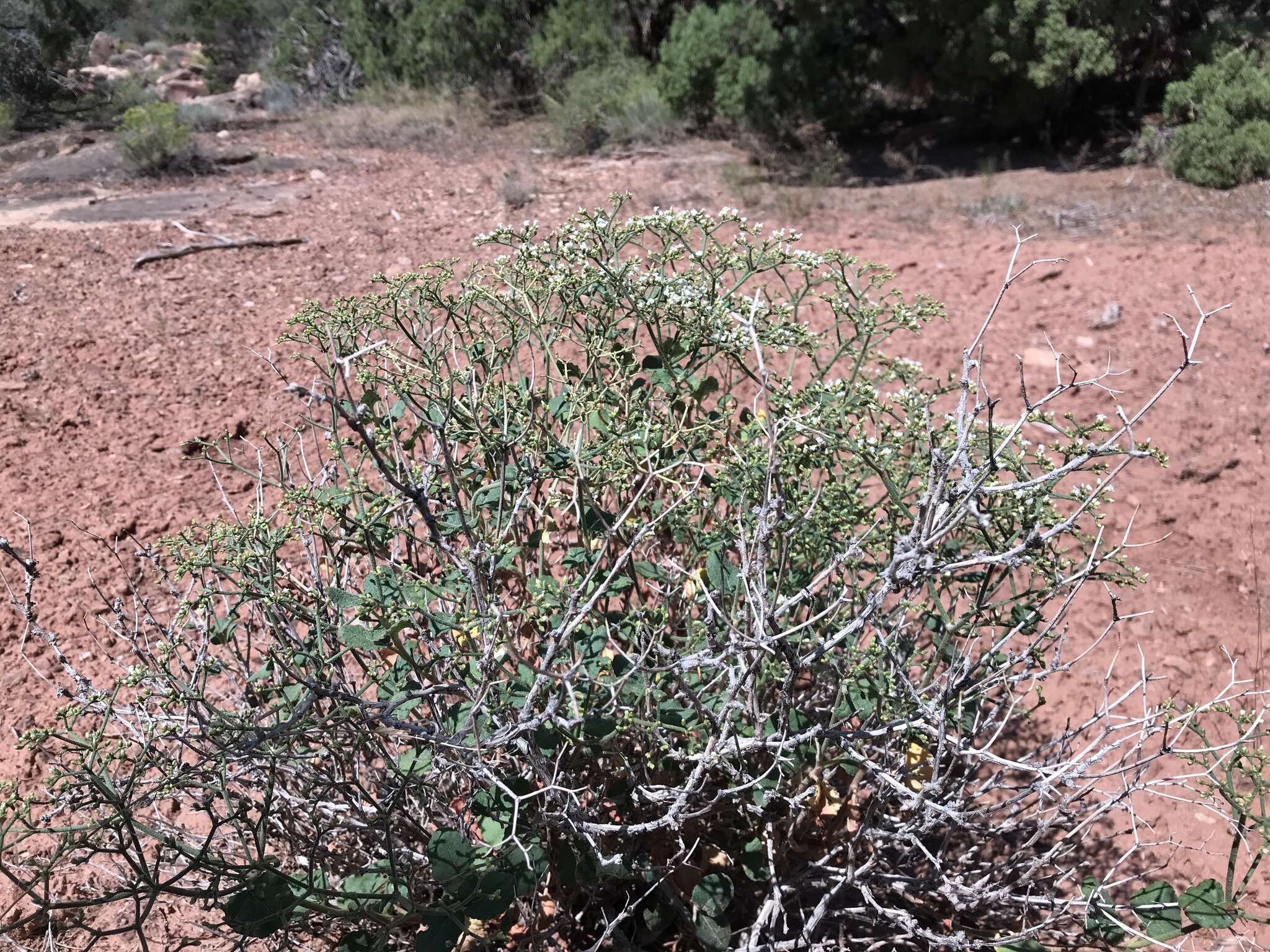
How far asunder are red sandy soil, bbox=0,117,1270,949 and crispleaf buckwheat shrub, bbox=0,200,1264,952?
2.72ft

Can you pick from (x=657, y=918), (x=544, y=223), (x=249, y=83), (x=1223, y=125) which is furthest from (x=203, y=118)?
(x=657, y=918)

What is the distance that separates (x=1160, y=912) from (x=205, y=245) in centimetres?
546

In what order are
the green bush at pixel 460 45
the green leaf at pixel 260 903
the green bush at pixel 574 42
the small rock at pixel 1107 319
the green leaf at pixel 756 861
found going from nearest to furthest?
the green leaf at pixel 260 903
the green leaf at pixel 756 861
the small rock at pixel 1107 319
the green bush at pixel 574 42
the green bush at pixel 460 45

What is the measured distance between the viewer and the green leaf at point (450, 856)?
1.50 meters

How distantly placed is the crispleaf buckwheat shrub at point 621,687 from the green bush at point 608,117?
267 inches

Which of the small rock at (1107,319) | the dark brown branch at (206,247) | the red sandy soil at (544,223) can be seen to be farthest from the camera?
the dark brown branch at (206,247)

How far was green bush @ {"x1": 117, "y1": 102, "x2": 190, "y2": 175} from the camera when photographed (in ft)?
25.9

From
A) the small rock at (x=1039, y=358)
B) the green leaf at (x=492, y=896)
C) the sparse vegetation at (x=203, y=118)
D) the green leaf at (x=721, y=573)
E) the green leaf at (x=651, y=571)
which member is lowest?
the green leaf at (x=492, y=896)

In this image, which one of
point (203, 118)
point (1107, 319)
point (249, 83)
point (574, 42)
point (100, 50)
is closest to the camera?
point (1107, 319)

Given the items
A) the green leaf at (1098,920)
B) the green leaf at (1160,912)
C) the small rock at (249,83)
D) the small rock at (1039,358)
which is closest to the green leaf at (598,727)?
the green leaf at (1098,920)

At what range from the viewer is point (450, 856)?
1.52m

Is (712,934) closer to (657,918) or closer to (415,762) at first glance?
(657,918)

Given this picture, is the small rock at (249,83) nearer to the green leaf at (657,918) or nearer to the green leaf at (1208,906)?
the green leaf at (657,918)

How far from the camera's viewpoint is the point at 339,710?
1.50 m
